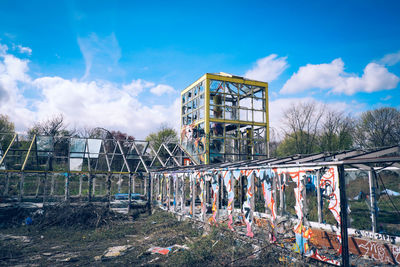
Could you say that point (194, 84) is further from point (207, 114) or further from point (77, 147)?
point (77, 147)

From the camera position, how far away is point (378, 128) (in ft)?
113

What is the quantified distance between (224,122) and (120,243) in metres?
12.0

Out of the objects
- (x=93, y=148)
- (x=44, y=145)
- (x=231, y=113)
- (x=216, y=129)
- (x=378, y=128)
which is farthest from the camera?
(x=378, y=128)

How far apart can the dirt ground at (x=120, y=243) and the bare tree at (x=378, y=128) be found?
101 feet

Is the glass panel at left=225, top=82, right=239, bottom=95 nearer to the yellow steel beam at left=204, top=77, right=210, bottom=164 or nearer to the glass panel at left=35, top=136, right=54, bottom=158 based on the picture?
the yellow steel beam at left=204, top=77, right=210, bottom=164

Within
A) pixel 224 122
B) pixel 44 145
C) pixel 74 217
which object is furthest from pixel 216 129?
pixel 44 145

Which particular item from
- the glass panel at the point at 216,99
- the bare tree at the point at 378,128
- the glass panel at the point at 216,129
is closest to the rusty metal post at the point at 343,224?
the glass panel at the point at 216,129

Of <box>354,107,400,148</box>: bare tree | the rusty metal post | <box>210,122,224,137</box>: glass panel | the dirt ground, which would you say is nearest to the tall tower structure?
<box>210,122,224,137</box>: glass panel

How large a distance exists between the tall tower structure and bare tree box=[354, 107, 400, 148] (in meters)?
21.1

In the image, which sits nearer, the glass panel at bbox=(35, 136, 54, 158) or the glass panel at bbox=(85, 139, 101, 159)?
the glass panel at bbox=(35, 136, 54, 158)

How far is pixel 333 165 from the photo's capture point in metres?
6.44

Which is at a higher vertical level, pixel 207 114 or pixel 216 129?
pixel 207 114

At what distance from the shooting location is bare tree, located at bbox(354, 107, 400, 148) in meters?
33.2

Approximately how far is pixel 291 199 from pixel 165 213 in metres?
9.89
